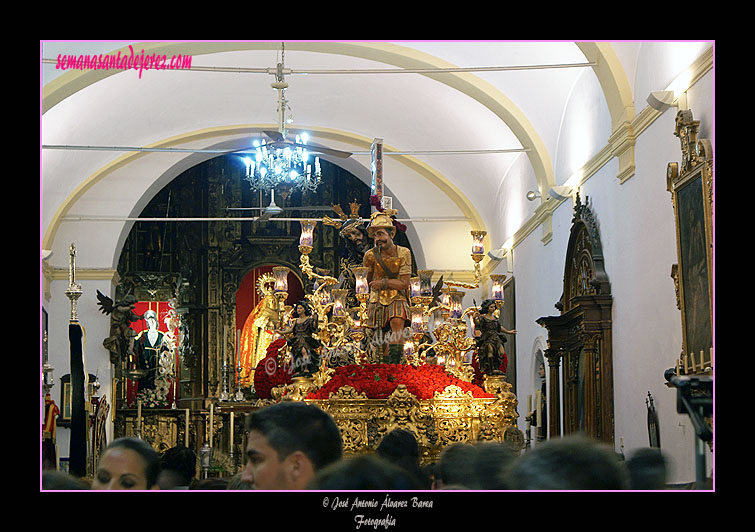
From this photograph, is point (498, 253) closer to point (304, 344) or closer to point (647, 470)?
point (304, 344)

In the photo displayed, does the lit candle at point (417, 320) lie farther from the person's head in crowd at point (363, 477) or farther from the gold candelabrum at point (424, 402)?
the person's head in crowd at point (363, 477)

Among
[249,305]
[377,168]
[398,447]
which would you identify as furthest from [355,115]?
[398,447]

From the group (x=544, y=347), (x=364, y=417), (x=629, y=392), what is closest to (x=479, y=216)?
(x=544, y=347)

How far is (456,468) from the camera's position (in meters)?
3.70

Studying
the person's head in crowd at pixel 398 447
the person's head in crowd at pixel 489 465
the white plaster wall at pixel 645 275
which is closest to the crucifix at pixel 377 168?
the white plaster wall at pixel 645 275

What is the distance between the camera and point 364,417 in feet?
35.6

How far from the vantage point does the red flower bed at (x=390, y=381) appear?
1095cm

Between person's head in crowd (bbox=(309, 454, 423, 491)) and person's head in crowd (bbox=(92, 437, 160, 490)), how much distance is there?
0.83m

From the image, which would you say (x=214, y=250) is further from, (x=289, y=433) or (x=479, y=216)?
(x=289, y=433)

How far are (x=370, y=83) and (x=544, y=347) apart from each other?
5.76m

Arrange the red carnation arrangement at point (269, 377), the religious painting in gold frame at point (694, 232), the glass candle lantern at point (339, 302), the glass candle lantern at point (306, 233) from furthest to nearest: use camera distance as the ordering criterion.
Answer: the red carnation arrangement at point (269, 377) < the glass candle lantern at point (306, 233) < the glass candle lantern at point (339, 302) < the religious painting in gold frame at point (694, 232)

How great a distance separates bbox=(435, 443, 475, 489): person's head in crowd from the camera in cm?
340

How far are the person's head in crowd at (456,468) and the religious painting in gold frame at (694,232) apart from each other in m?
5.21

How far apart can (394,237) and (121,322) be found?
702 centimetres
